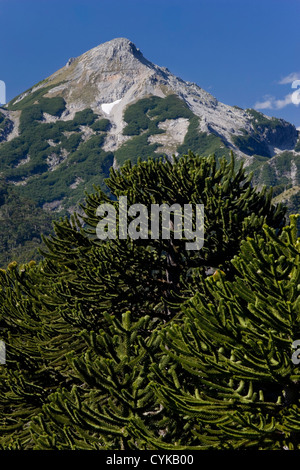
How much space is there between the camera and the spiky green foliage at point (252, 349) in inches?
185

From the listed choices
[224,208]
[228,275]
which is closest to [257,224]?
[224,208]

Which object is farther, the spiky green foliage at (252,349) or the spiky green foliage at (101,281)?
the spiky green foliage at (101,281)

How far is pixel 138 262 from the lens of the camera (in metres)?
10.7

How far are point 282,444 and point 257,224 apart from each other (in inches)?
233

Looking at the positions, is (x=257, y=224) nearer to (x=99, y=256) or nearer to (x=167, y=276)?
(x=167, y=276)

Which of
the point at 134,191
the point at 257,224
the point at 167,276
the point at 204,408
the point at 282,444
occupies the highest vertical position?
the point at 134,191

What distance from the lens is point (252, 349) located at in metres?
5.22

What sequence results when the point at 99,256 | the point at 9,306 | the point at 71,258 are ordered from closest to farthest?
the point at 99,256, the point at 9,306, the point at 71,258

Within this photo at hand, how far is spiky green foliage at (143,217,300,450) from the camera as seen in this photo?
469cm

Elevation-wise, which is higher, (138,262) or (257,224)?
(257,224)

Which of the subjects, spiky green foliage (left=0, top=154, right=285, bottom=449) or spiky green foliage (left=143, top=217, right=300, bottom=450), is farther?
spiky green foliage (left=0, top=154, right=285, bottom=449)

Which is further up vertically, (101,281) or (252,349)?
(101,281)

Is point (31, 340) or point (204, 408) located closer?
point (204, 408)

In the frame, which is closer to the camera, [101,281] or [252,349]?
[252,349]
